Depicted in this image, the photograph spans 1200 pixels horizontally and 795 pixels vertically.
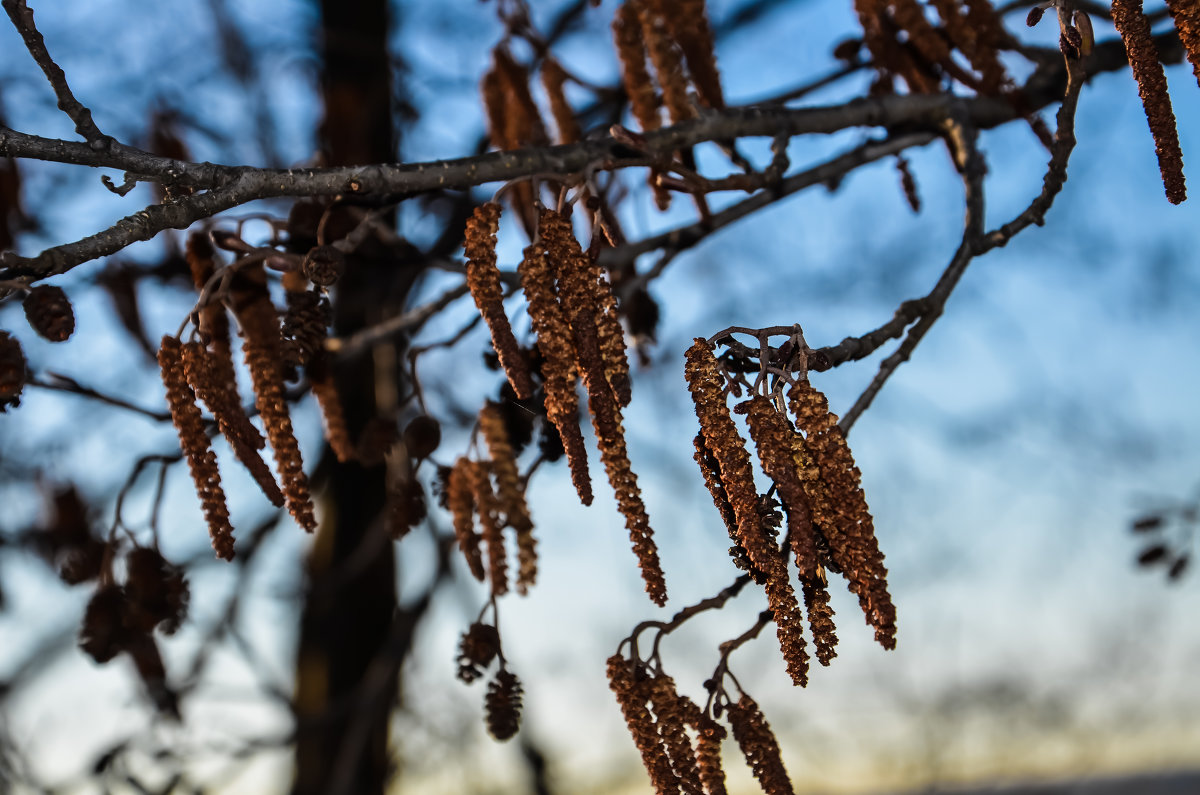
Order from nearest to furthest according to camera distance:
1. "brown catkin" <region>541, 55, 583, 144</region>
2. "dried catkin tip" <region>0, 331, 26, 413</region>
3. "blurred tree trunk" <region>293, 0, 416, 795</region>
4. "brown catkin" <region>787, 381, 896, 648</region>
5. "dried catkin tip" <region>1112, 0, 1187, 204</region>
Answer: "brown catkin" <region>787, 381, 896, 648</region> → "dried catkin tip" <region>1112, 0, 1187, 204</region> → "dried catkin tip" <region>0, 331, 26, 413</region> → "brown catkin" <region>541, 55, 583, 144</region> → "blurred tree trunk" <region>293, 0, 416, 795</region>

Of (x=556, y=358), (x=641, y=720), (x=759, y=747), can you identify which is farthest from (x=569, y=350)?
(x=759, y=747)

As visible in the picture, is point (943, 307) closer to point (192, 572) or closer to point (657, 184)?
point (657, 184)

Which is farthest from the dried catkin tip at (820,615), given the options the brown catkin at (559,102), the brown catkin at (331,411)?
the brown catkin at (559,102)

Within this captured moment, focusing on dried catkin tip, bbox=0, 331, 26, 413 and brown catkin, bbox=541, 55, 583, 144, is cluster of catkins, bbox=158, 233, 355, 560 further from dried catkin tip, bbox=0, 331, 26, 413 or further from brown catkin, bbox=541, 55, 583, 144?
brown catkin, bbox=541, 55, 583, 144

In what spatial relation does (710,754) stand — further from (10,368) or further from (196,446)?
(10,368)

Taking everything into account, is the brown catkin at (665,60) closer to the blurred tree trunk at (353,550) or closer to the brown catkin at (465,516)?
the brown catkin at (465,516)

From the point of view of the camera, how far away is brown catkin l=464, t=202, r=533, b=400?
1299 millimetres

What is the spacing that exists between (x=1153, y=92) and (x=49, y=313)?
1494 mm

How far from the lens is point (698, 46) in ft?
6.68

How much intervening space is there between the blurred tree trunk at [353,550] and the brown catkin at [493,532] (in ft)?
8.15

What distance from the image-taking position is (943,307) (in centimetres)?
166

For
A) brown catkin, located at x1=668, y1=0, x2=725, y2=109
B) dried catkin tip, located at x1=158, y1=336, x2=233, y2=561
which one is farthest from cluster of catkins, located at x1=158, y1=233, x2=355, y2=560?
brown catkin, located at x1=668, y1=0, x2=725, y2=109

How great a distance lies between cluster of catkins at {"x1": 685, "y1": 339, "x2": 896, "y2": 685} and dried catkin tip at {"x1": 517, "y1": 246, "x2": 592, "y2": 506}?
0.16m

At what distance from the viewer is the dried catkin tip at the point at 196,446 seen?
1.44 meters
